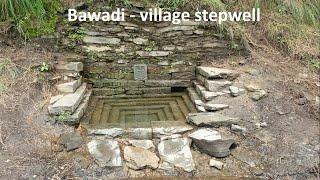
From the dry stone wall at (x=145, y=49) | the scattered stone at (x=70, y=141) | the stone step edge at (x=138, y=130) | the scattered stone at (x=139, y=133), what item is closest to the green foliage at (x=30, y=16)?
the dry stone wall at (x=145, y=49)

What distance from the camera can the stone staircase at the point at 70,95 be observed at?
333 cm

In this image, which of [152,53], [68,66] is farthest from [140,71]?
[68,66]

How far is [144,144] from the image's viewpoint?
3109 millimetres

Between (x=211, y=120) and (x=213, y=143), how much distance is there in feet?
1.14

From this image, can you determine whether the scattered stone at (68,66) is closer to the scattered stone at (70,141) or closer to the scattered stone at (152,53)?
the scattered stone at (152,53)

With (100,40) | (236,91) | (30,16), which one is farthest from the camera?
(100,40)

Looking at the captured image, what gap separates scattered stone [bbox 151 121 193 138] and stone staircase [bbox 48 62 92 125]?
30.6 inches

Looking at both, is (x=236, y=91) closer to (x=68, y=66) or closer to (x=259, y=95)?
(x=259, y=95)

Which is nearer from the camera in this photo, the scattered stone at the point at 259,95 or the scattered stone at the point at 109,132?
the scattered stone at the point at 109,132

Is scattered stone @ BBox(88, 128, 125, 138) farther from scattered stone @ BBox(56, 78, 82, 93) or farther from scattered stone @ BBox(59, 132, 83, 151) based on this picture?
scattered stone @ BBox(56, 78, 82, 93)

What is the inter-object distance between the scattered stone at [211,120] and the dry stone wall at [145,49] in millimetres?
1375

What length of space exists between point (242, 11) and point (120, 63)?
192 centimetres

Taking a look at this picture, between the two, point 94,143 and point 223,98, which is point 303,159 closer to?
point 223,98

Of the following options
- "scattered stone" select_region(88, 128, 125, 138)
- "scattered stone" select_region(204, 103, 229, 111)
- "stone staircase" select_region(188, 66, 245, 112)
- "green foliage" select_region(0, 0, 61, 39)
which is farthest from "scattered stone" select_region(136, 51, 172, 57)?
"scattered stone" select_region(88, 128, 125, 138)
